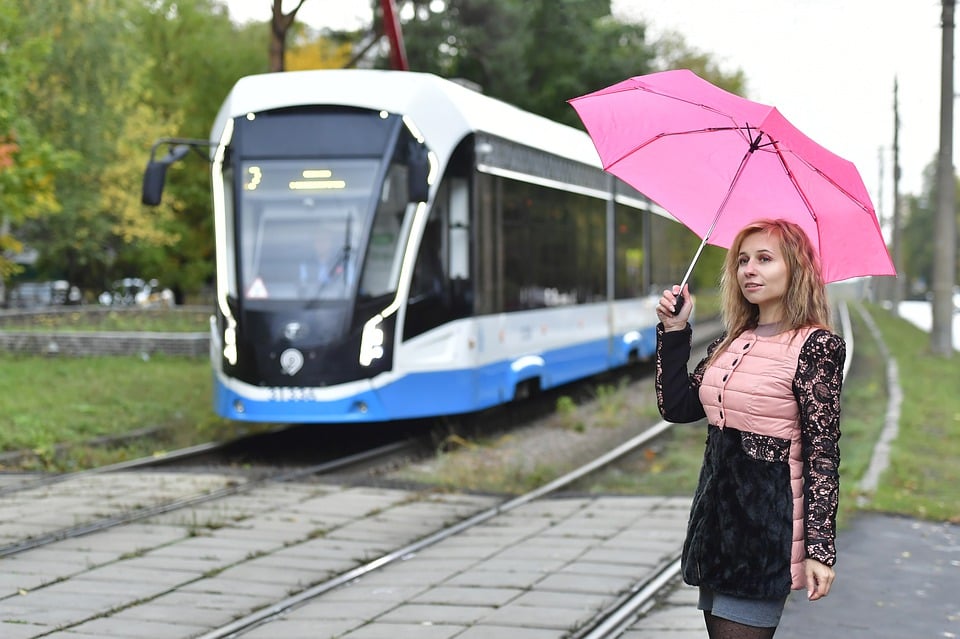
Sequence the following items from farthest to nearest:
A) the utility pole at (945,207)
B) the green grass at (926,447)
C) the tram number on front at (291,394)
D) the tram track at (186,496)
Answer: the utility pole at (945,207) → the tram number on front at (291,394) → the green grass at (926,447) → the tram track at (186,496)

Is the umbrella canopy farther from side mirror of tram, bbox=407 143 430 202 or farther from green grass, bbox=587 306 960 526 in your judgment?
side mirror of tram, bbox=407 143 430 202

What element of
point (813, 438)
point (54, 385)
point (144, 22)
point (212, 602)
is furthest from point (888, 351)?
point (144, 22)

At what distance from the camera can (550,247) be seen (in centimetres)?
1675

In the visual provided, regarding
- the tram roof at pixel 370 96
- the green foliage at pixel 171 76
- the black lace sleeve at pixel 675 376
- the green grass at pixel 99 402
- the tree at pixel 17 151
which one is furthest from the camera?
the green foliage at pixel 171 76

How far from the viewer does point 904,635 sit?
6.55 m

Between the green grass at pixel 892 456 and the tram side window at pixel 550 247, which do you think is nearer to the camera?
the green grass at pixel 892 456

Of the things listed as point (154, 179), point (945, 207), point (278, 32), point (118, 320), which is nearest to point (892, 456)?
point (154, 179)

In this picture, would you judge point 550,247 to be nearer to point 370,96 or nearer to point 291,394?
point 370,96

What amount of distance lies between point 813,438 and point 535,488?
26.6 ft

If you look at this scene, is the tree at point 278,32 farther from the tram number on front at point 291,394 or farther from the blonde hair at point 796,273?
the blonde hair at point 796,273

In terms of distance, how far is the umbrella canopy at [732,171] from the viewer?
4.44 meters

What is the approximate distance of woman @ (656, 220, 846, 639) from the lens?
3855mm

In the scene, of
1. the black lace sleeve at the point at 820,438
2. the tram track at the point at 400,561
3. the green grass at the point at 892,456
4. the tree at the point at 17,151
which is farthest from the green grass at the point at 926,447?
the tree at the point at 17,151

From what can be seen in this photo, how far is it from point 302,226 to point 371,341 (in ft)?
3.95
